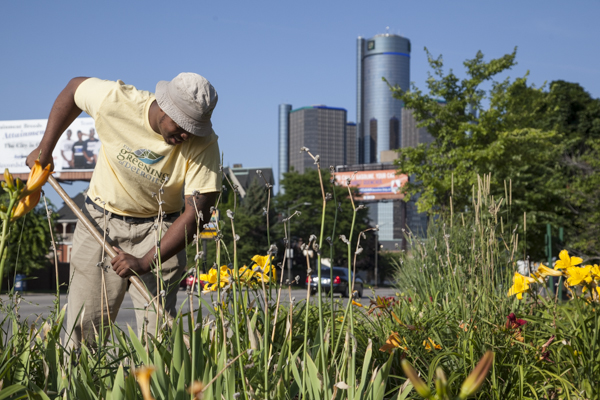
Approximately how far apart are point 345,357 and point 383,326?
1.41 m

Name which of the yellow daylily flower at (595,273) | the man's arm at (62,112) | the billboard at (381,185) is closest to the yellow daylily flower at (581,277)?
the yellow daylily flower at (595,273)

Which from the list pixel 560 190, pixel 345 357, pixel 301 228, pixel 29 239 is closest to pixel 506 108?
pixel 560 190

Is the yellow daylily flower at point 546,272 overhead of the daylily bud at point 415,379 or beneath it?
beneath

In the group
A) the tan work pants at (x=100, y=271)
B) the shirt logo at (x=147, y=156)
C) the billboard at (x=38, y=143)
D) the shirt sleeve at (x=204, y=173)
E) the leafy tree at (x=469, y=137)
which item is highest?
the billboard at (x=38, y=143)

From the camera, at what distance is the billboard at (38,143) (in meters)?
44.9

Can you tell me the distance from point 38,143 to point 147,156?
47.7 metres

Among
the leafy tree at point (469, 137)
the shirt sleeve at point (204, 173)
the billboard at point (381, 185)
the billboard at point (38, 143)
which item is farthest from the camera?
the billboard at point (381, 185)

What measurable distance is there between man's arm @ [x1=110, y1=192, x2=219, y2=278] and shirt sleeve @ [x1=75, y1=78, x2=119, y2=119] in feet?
2.26

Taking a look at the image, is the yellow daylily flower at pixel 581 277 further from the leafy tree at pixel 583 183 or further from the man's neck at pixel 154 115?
the leafy tree at pixel 583 183

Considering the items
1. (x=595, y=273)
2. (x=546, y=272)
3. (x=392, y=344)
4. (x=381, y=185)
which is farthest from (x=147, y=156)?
(x=381, y=185)

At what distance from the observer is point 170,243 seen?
244 centimetres

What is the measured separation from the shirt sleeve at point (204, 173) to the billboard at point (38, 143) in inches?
1748

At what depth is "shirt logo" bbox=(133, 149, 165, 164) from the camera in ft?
8.90

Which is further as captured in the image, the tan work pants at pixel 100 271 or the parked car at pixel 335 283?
the tan work pants at pixel 100 271
